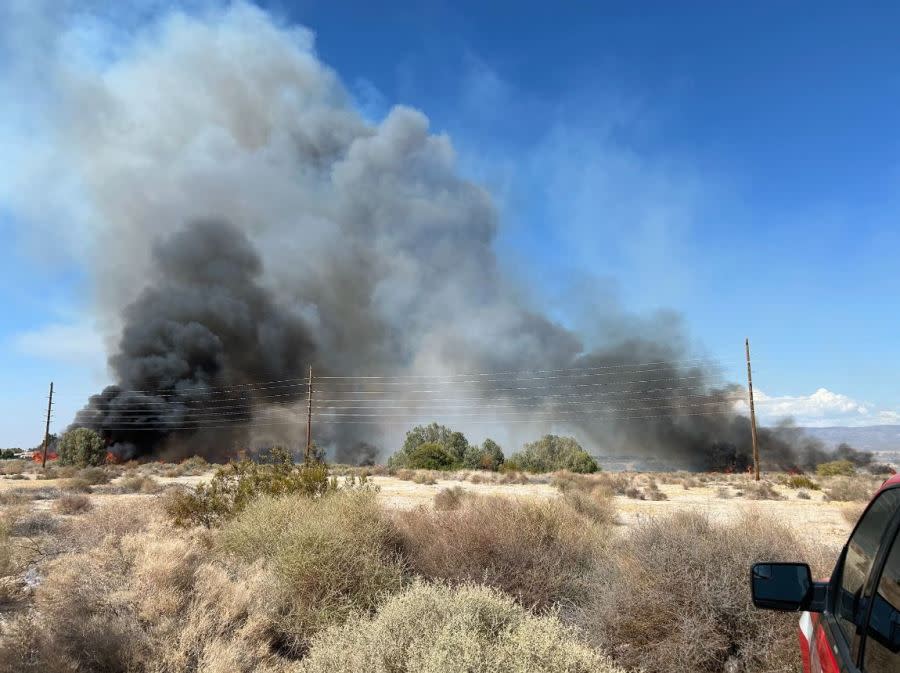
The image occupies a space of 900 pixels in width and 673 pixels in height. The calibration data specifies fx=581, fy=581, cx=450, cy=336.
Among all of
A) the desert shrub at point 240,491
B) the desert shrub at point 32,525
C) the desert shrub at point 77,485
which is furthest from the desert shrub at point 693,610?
the desert shrub at point 77,485

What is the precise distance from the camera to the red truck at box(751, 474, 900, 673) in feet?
6.04

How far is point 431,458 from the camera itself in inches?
2216

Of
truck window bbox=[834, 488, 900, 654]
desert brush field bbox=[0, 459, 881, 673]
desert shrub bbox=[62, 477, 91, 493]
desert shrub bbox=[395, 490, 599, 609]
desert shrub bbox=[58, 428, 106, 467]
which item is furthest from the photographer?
desert shrub bbox=[58, 428, 106, 467]

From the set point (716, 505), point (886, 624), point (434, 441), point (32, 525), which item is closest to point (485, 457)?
point (434, 441)

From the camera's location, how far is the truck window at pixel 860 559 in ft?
6.88

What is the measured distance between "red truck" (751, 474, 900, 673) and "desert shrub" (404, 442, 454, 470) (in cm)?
5370

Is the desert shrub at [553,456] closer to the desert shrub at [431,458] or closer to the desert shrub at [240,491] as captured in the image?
the desert shrub at [431,458]

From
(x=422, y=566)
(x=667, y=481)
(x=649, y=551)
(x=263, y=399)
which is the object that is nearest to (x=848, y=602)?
(x=649, y=551)

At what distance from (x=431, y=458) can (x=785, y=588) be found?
5493 centimetres

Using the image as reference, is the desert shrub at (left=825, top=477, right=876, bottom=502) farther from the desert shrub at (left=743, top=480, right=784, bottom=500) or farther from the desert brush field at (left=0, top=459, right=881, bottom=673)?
the desert brush field at (left=0, top=459, right=881, bottom=673)

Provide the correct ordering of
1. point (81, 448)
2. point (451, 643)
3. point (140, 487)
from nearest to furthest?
point (451, 643), point (140, 487), point (81, 448)

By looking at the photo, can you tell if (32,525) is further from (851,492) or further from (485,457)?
(485,457)

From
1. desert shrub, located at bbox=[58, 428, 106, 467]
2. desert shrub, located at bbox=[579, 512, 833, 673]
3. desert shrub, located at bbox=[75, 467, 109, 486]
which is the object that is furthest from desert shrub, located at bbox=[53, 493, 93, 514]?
desert shrub, located at bbox=[58, 428, 106, 467]

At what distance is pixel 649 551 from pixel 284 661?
401 centimetres
